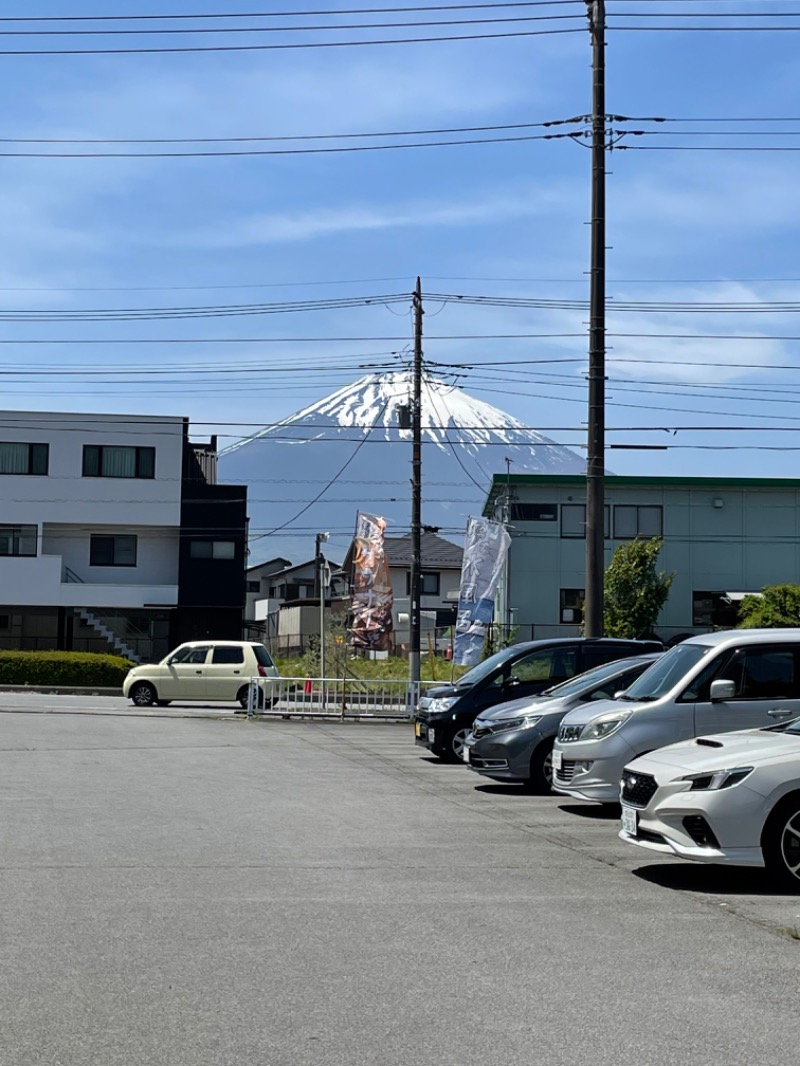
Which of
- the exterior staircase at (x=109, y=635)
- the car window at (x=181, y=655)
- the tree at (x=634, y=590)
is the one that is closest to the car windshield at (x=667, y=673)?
the car window at (x=181, y=655)

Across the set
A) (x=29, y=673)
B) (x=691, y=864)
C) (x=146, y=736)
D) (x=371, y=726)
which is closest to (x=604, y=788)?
(x=691, y=864)

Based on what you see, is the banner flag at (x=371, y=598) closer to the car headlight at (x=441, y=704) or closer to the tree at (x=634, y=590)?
the tree at (x=634, y=590)

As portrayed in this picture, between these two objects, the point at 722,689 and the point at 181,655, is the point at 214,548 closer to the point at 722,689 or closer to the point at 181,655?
the point at 181,655

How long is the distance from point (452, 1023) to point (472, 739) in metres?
10.2

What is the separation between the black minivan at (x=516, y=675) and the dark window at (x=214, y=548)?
33.2 metres

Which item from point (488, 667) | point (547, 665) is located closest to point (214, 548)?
point (488, 667)

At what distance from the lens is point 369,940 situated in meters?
7.19

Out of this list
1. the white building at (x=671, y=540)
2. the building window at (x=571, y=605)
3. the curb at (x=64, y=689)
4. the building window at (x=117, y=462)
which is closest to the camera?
the curb at (x=64, y=689)

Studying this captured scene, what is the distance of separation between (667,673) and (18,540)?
136ft

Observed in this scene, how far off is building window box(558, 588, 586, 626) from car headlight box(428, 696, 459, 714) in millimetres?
25245

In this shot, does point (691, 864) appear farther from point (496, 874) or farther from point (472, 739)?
point (472, 739)

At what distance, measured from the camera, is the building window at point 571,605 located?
144 feet

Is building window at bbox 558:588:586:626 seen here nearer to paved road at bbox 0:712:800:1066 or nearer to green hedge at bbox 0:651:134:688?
green hedge at bbox 0:651:134:688

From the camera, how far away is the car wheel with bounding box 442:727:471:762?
18.5 m
